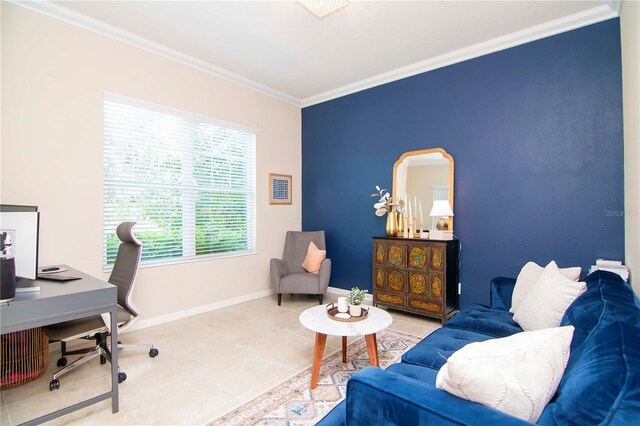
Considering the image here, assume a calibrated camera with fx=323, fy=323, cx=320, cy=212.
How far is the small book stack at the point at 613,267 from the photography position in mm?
2617

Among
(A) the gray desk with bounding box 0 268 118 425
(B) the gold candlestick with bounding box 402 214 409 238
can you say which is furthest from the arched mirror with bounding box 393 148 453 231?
(A) the gray desk with bounding box 0 268 118 425

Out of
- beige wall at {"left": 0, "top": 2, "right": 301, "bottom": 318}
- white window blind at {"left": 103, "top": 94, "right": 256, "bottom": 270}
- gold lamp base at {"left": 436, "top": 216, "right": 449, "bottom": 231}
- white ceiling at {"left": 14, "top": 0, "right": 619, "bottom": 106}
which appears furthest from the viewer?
gold lamp base at {"left": 436, "top": 216, "right": 449, "bottom": 231}

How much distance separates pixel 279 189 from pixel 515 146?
10.4 ft

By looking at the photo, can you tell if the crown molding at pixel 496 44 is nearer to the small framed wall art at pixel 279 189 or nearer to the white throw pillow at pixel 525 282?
the small framed wall art at pixel 279 189

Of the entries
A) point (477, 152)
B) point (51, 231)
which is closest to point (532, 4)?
point (477, 152)

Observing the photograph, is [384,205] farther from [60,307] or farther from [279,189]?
[60,307]

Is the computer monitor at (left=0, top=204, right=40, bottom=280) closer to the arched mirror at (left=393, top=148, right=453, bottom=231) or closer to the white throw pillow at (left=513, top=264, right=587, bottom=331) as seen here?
the white throw pillow at (left=513, top=264, right=587, bottom=331)

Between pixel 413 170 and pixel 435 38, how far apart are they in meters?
1.50

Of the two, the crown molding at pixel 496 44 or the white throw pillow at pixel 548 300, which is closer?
the white throw pillow at pixel 548 300

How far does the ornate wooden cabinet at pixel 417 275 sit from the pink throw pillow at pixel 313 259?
32.6 inches

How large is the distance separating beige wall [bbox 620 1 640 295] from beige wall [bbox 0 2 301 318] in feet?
13.4

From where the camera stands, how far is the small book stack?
2617 mm

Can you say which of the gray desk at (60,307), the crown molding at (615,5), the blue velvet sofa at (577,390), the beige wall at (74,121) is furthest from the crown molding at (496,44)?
the gray desk at (60,307)

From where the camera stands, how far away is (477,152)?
12.0ft
